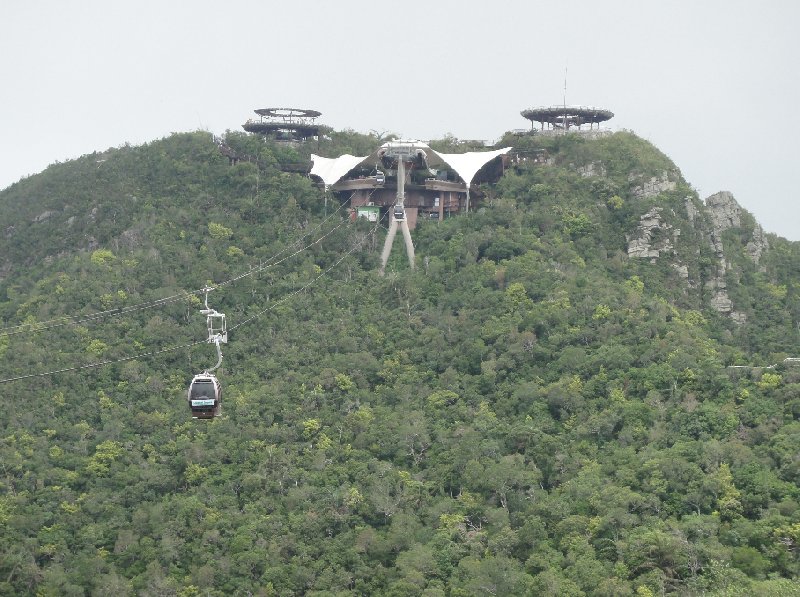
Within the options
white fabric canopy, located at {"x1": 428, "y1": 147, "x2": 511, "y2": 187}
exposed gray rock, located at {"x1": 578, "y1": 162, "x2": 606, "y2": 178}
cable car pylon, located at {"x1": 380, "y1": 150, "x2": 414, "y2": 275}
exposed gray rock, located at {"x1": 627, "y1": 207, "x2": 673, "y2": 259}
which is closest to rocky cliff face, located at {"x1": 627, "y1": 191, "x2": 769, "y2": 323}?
exposed gray rock, located at {"x1": 627, "y1": 207, "x2": 673, "y2": 259}

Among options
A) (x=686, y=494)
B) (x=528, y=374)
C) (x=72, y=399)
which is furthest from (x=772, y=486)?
(x=72, y=399)

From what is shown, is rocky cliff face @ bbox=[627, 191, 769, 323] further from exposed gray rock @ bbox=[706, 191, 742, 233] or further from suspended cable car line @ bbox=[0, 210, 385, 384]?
suspended cable car line @ bbox=[0, 210, 385, 384]

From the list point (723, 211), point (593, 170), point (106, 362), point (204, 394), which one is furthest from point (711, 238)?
point (204, 394)

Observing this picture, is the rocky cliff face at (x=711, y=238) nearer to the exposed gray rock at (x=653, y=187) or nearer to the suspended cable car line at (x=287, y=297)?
the exposed gray rock at (x=653, y=187)

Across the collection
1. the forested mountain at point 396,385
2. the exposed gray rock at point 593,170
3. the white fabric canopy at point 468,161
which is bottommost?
the forested mountain at point 396,385

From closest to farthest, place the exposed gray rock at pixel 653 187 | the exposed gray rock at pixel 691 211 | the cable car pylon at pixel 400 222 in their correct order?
the cable car pylon at pixel 400 222, the exposed gray rock at pixel 691 211, the exposed gray rock at pixel 653 187

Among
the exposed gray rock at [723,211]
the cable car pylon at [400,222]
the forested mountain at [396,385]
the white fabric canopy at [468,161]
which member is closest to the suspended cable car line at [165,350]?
the forested mountain at [396,385]

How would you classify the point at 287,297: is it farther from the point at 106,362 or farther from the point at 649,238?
the point at 649,238

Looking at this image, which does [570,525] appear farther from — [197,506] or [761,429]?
[197,506]
